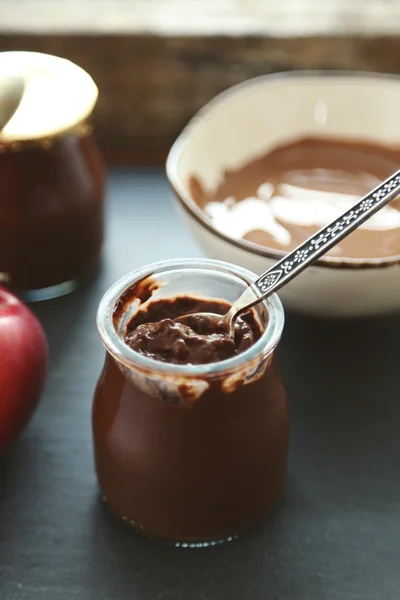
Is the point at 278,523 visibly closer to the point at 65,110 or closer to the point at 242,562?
the point at 242,562

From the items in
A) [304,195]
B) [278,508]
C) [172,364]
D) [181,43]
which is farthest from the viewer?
[181,43]

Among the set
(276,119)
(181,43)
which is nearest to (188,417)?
(276,119)

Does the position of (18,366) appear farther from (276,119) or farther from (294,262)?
(276,119)

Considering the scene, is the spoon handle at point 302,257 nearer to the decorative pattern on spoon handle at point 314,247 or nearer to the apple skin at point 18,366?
the decorative pattern on spoon handle at point 314,247

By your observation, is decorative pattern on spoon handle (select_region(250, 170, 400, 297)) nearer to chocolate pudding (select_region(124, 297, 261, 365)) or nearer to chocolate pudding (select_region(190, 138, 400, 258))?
chocolate pudding (select_region(124, 297, 261, 365))

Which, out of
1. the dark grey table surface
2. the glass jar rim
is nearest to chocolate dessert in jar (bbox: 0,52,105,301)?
the dark grey table surface
